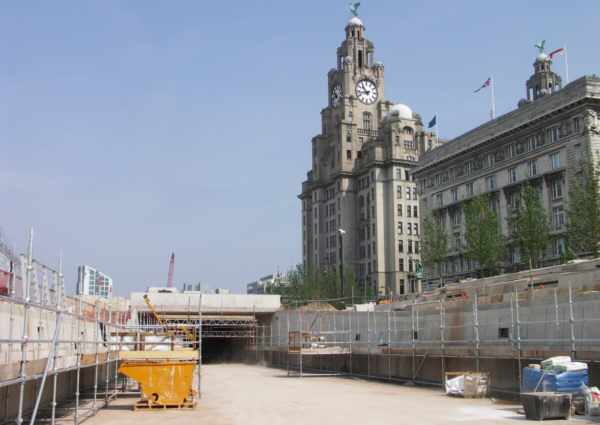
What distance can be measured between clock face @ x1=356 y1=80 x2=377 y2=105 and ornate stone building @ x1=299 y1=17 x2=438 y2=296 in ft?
0.67

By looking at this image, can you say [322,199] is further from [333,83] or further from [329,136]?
[333,83]

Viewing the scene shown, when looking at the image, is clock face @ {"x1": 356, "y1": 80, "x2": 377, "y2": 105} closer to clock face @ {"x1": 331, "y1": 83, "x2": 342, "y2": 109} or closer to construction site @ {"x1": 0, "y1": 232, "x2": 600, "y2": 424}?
clock face @ {"x1": 331, "y1": 83, "x2": 342, "y2": 109}

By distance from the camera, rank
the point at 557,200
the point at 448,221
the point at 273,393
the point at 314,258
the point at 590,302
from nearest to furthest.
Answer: the point at 590,302 < the point at 273,393 < the point at 557,200 < the point at 448,221 < the point at 314,258

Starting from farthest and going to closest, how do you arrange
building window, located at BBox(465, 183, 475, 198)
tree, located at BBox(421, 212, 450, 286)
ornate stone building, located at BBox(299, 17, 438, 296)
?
ornate stone building, located at BBox(299, 17, 438, 296) → building window, located at BBox(465, 183, 475, 198) → tree, located at BBox(421, 212, 450, 286)

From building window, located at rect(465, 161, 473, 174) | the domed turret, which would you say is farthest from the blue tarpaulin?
the domed turret

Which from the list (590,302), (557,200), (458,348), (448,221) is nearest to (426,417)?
(590,302)

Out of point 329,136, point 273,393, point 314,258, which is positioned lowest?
point 273,393

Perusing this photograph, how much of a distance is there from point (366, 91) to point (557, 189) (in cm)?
6921

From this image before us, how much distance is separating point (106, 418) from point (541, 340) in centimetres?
1583

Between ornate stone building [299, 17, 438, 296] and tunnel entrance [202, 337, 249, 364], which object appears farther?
ornate stone building [299, 17, 438, 296]

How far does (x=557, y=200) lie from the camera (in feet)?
194

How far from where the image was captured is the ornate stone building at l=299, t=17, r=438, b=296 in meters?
109

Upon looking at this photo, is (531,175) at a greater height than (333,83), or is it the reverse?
(333,83)

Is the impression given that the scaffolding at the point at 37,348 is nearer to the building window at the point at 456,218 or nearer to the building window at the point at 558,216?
the building window at the point at 558,216
